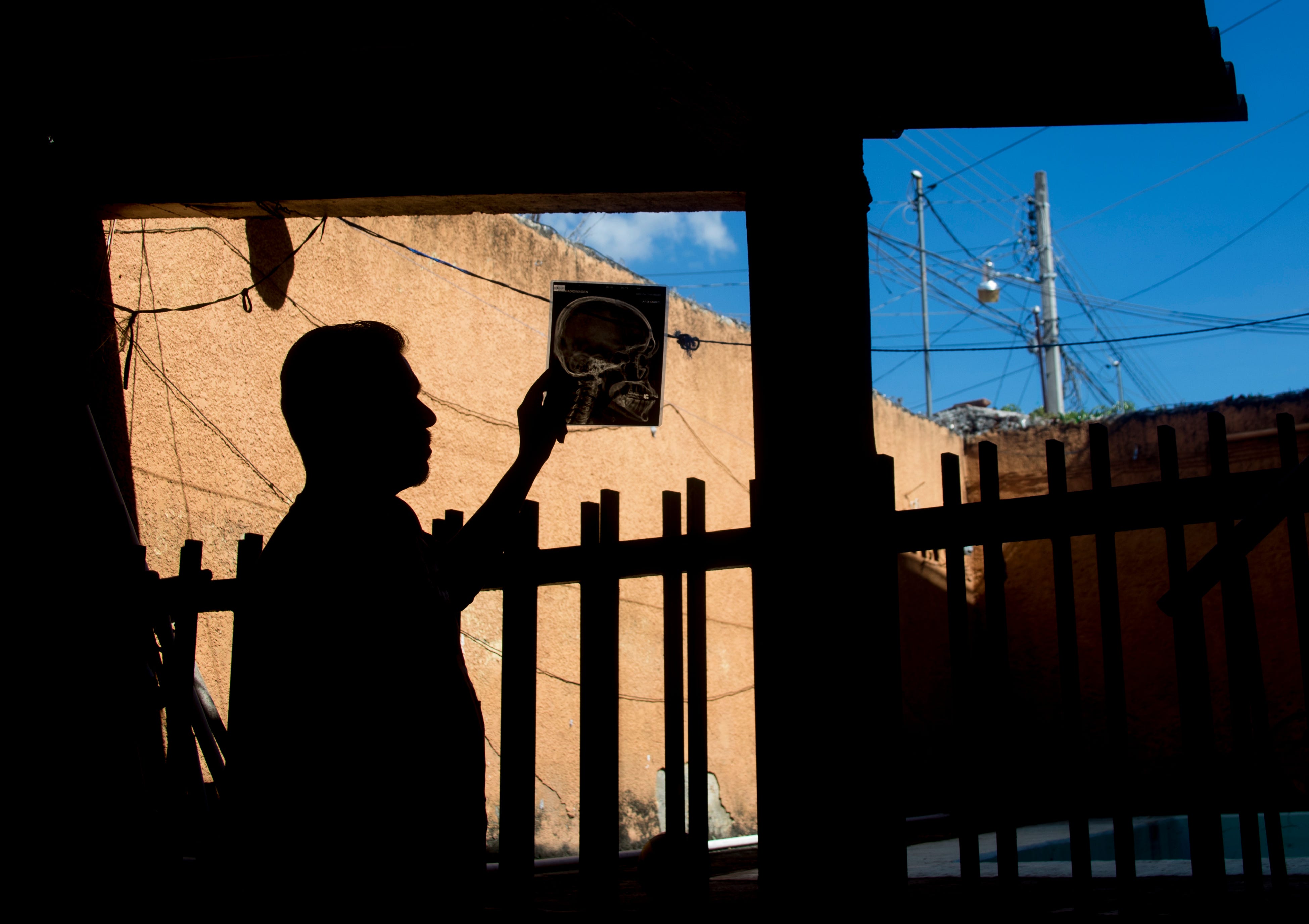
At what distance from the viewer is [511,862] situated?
7.13 ft

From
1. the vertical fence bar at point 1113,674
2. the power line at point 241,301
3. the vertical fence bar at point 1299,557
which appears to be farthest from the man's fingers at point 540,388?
the power line at point 241,301

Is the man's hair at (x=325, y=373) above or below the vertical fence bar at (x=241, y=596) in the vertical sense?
above

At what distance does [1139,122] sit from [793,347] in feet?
4.85

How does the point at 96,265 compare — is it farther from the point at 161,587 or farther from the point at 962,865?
the point at 962,865

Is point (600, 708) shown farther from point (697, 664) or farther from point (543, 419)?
point (543, 419)

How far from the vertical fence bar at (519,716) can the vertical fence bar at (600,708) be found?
12 centimetres

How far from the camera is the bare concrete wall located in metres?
5.49

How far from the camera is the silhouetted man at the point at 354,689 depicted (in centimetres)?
139

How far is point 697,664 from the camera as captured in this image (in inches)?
88.4

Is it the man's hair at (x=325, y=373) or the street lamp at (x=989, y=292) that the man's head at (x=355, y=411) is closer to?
the man's hair at (x=325, y=373)

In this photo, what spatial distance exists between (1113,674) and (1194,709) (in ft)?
0.53


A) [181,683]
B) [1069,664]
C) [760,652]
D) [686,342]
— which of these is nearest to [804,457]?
[760,652]

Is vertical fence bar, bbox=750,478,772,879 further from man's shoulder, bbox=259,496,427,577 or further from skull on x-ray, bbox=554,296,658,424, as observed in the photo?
skull on x-ray, bbox=554,296,658,424

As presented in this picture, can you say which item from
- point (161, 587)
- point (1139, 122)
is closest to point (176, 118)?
point (161, 587)
